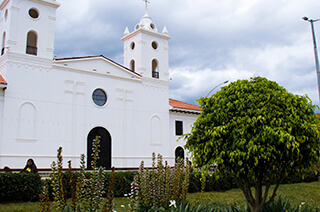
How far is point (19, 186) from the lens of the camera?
36.7 ft

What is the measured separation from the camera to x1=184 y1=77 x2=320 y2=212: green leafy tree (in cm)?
557

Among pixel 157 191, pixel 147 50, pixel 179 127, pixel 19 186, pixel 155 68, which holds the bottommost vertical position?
pixel 19 186

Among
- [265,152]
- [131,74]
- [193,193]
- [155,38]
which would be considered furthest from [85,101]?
[265,152]

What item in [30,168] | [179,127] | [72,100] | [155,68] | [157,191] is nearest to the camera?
[157,191]

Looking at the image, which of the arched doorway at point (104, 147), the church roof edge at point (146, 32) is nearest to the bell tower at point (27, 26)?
the arched doorway at point (104, 147)

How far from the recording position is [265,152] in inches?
217

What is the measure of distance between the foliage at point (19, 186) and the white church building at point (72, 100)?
7.98 metres

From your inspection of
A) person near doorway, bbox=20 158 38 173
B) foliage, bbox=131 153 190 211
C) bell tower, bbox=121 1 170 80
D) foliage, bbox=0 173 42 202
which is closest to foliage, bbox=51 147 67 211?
foliage, bbox=131 153 190 211

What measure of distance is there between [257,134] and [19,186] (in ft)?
30.3

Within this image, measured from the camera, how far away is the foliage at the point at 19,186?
10969 millimetres

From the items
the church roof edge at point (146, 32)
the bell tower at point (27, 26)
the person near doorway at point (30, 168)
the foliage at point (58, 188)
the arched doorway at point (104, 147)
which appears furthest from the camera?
the church roof edge at point (146, 32)

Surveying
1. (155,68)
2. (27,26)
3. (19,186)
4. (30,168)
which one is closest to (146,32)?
(155,68)

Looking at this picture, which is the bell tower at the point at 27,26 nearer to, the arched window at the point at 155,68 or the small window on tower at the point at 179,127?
the arched window at the point at 155,68

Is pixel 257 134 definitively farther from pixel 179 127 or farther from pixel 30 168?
pixel 179 127
